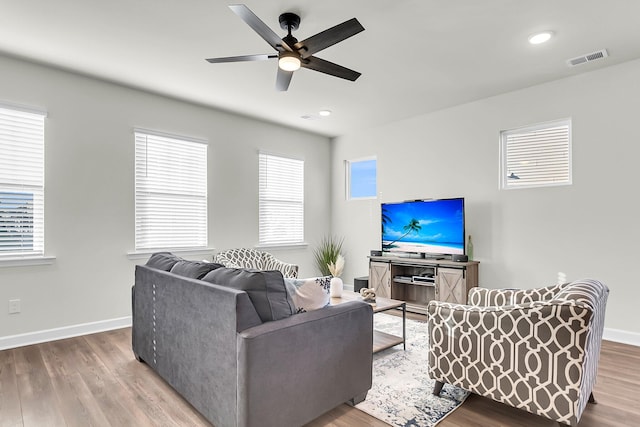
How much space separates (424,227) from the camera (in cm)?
482

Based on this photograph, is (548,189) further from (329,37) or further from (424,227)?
(329,37)

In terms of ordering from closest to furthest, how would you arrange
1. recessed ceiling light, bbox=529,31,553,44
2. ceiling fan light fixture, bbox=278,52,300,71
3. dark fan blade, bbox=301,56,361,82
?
ceiling fan light fixture, bbox=278,52,300,71
dark fan blade, bbox=301,56,361,82
recessed ceiling light, bbox=529,31,553,44

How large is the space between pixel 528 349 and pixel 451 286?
2.42 metres

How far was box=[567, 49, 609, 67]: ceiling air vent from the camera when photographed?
334cm

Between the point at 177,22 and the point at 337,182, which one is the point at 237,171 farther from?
the point at 177,22

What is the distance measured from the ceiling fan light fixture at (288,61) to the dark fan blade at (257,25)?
37 millimetres

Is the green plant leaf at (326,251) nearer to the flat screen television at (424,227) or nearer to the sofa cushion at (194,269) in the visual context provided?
the flat screen television at (424,227)

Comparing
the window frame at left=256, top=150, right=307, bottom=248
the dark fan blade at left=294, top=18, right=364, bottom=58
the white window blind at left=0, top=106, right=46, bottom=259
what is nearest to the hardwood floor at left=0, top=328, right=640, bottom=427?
the white window blind at left=0, top=106, right=46, bottom=259

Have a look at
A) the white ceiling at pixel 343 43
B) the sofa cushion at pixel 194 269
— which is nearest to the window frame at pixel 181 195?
the white ceiling at pixel 343 43

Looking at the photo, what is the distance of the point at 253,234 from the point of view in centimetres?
541

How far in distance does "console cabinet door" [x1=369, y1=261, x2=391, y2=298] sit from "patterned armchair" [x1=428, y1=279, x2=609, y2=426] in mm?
2575

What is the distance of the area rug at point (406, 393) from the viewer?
87.5 inches

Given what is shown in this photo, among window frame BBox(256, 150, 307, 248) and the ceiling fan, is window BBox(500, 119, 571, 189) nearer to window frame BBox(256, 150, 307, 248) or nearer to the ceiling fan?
the ceiling fan

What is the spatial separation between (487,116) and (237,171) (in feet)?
11.3
